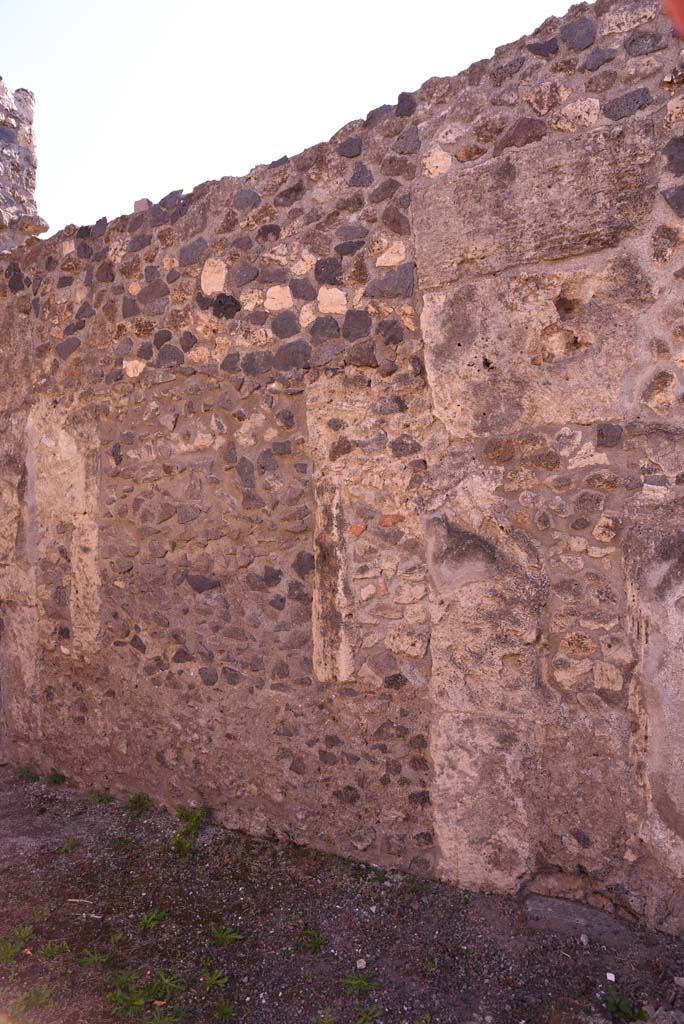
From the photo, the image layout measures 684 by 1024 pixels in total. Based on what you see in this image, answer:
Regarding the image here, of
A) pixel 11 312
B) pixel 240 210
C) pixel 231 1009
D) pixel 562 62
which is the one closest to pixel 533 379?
pixel 562 62

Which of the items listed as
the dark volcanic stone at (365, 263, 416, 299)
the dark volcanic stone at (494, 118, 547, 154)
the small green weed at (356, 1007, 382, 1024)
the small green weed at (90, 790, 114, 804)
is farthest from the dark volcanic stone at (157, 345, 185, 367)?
the small green weed at (356, 1007, 382, 1024)

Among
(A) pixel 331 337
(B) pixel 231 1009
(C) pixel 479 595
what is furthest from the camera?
(A) pixel 331 337

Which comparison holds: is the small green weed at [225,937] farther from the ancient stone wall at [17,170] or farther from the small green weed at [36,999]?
the ancient stone wall at [17,170]

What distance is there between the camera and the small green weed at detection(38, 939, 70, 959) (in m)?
2.78

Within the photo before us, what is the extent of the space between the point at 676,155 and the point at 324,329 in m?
1.46

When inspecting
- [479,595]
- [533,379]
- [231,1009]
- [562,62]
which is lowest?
[231,1009]

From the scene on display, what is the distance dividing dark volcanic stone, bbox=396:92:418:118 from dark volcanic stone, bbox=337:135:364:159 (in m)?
0.20

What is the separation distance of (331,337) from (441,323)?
0.52 metres

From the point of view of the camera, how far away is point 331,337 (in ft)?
10.8

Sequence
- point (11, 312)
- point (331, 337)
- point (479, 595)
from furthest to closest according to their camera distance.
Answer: point (11, 312) → point (331, 337) → point (479, 595)

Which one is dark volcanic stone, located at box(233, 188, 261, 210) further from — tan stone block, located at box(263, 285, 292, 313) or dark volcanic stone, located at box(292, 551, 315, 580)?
dark volcanic stone, located at box(292, 551, 315, 580)

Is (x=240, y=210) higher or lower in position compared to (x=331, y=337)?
higher

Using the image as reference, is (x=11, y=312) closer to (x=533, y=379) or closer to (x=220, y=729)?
(x=220, y=729)

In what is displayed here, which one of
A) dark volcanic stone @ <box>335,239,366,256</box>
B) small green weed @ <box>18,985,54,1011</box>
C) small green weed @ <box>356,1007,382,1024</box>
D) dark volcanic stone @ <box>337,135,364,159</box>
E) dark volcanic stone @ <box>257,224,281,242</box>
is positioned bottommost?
small green weed @ <box>356,1007,382,1024</box>
